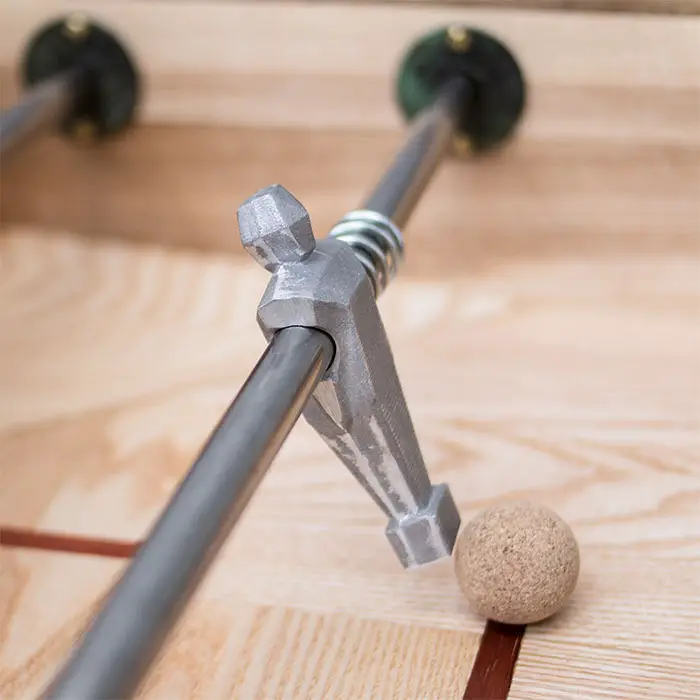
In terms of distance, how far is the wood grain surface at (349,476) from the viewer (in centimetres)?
42

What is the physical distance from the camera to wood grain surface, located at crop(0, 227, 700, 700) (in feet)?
1.39

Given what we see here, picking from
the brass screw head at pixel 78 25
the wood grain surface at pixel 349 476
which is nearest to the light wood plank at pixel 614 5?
the wood grain surface at pixel 349 476

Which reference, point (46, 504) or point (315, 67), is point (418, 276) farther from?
point (46, 504)

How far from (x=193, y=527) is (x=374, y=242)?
7.2 inches

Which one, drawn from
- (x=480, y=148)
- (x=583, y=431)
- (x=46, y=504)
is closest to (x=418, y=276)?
(x=480, y=148)

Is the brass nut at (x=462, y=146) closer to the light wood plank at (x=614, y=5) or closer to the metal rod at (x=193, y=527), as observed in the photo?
the light wood plank at (x=614, y=5)

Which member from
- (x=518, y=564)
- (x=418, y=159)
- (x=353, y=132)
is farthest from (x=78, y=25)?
(x=518, y=564)

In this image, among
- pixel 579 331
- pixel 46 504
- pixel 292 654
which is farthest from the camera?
pixel 579 331

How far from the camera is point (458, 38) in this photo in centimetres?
69

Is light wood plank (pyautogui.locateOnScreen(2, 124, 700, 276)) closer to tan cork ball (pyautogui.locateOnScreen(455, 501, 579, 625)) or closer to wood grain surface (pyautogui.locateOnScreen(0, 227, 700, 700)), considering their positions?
wood grain surface (pyautogui.locateOnScreen(0, 227, 700, 700))

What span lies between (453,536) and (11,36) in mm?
521

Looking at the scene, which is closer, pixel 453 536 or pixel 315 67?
pixel 453 536

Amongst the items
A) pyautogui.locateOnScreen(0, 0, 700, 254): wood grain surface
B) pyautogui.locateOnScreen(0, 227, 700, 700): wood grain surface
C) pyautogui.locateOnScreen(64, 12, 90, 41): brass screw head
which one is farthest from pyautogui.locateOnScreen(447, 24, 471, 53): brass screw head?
pyautogui.locateOnScreen(64, 12, 90, 41): brass screw head

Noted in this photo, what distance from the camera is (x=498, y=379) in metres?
0.62
